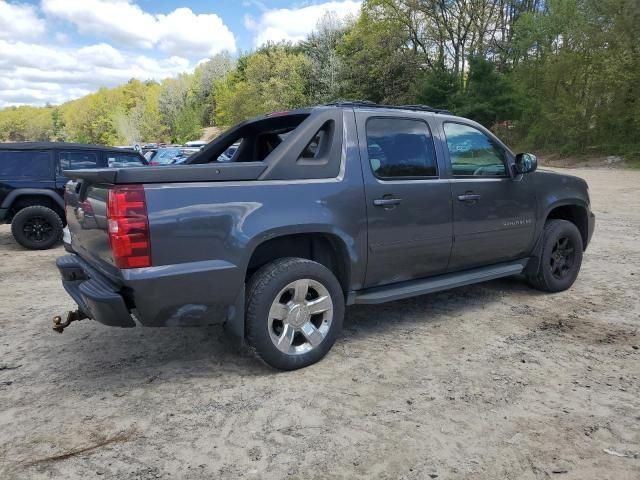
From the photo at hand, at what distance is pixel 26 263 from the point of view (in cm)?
737

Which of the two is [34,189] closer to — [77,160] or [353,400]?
[77,160]

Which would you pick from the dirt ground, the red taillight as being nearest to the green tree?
the dirt ground

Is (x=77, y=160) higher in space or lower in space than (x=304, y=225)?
higher

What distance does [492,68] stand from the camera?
107 ft

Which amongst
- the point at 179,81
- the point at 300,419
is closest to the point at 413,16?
the point at 300,419

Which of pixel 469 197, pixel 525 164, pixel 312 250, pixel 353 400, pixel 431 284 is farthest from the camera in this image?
pixel 525 164

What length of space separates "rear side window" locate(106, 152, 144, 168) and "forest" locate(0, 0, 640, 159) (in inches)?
965

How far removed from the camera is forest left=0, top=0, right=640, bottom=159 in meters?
26.7

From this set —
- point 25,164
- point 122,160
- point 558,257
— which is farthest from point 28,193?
point 558,257

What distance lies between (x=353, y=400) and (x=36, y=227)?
23.8ft

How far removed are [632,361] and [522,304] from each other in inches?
54.2

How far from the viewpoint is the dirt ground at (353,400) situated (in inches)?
97.5

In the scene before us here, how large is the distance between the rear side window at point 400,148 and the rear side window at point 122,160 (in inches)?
247

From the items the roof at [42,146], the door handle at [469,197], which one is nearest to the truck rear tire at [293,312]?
the door handle at [469,197]
